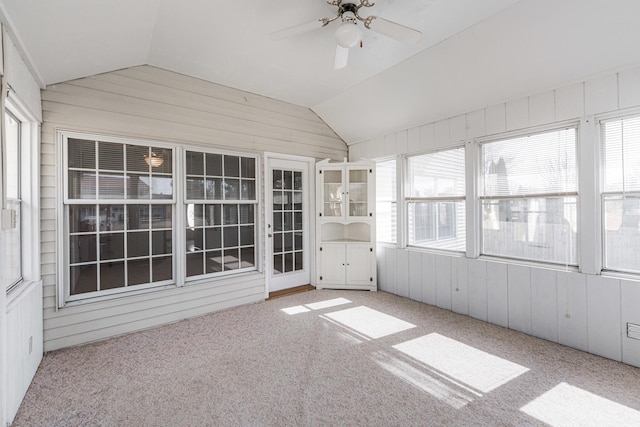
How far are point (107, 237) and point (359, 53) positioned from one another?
3.36m

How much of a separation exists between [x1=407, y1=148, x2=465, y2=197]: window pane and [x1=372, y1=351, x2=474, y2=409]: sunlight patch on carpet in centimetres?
228

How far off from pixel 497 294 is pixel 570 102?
6.84ft

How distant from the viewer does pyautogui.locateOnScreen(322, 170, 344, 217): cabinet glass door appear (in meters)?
4.84

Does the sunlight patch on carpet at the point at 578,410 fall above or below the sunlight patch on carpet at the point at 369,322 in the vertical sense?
below

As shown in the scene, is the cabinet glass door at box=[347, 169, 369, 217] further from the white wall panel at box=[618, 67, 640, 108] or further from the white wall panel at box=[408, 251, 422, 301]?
the white wall panel at box=[618, 67, 640, 108]

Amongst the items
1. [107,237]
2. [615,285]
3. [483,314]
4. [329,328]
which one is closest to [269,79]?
[107,237]

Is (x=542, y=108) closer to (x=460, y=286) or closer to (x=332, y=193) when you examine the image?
(x=460, y=286)

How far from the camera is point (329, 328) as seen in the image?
3.31 metres

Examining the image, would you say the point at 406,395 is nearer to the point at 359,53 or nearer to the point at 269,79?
the point at 359,53

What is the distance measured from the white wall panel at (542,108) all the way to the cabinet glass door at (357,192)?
2274 millimetres

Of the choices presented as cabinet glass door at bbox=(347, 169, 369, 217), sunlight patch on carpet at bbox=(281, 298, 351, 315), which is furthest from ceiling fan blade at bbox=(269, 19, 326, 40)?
sunlight patch on carpet at bbox=(281, 298, 351, 315)

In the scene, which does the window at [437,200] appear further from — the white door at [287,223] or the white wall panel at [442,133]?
the white door at [287,223]

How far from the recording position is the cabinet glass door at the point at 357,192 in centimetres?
479

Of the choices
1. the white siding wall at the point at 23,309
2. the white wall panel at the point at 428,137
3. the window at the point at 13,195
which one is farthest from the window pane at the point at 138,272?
the white wall panel at the point at 428,137
